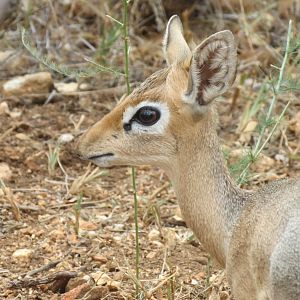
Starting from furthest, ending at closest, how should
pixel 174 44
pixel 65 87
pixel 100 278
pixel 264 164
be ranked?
pixel 65 87
pixel 264 164
pixel 100 278
pixel 174 44

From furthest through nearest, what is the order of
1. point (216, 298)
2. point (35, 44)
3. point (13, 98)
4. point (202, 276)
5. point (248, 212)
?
point (35, 44), point (13, 98), point (202, 276), point (216, 298), point (248, 212)

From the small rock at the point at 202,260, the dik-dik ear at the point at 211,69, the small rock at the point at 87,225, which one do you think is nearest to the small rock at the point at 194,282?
the small rock at the point at 202,260

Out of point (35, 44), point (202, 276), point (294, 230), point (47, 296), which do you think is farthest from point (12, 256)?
point (35, 44)

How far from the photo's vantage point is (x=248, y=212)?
14.5ft

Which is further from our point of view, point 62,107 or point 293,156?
point 62,107

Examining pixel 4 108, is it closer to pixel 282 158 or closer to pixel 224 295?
pixel 282 158

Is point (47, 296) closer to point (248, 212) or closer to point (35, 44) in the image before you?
point (248, 212)

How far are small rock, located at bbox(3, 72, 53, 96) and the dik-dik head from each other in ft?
9.72

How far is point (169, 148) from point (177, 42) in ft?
2.22

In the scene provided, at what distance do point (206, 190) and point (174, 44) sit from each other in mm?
860

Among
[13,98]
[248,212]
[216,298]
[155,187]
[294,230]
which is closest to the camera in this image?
[294,230]

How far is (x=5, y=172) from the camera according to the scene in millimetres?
6375

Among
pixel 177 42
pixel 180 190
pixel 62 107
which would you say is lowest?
pixel 180 190

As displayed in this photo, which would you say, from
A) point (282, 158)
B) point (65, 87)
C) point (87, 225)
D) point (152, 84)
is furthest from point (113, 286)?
point (65, 87)
